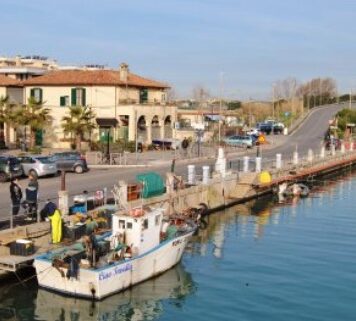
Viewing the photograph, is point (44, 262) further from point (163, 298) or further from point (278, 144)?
point (278, 144)

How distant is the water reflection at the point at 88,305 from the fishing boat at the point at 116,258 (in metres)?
0.32

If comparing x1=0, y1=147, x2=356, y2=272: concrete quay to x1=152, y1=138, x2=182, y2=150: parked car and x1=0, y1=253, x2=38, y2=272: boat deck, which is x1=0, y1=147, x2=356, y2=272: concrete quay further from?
x1=152, y1=138, x2=182, y2=150: parked car

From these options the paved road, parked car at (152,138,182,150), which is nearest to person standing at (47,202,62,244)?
the paved road

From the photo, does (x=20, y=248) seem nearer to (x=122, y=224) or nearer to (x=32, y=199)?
(x=122, y=224)

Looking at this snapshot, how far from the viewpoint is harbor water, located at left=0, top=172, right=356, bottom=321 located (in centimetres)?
2261

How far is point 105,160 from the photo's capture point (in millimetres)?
55688

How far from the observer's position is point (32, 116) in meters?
64.2

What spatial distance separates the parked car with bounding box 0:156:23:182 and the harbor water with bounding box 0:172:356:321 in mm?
12940

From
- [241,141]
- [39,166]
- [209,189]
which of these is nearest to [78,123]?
[39,166]

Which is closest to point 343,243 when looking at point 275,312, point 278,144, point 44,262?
point 275,312

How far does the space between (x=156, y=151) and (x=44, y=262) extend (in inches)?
1782

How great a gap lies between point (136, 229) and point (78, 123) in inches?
1594

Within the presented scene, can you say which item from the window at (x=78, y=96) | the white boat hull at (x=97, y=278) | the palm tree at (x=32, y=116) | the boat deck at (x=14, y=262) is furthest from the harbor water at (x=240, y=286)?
the window at (x=78, y=96)

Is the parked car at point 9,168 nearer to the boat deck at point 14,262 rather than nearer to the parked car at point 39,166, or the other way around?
the parked car at point 39,166
